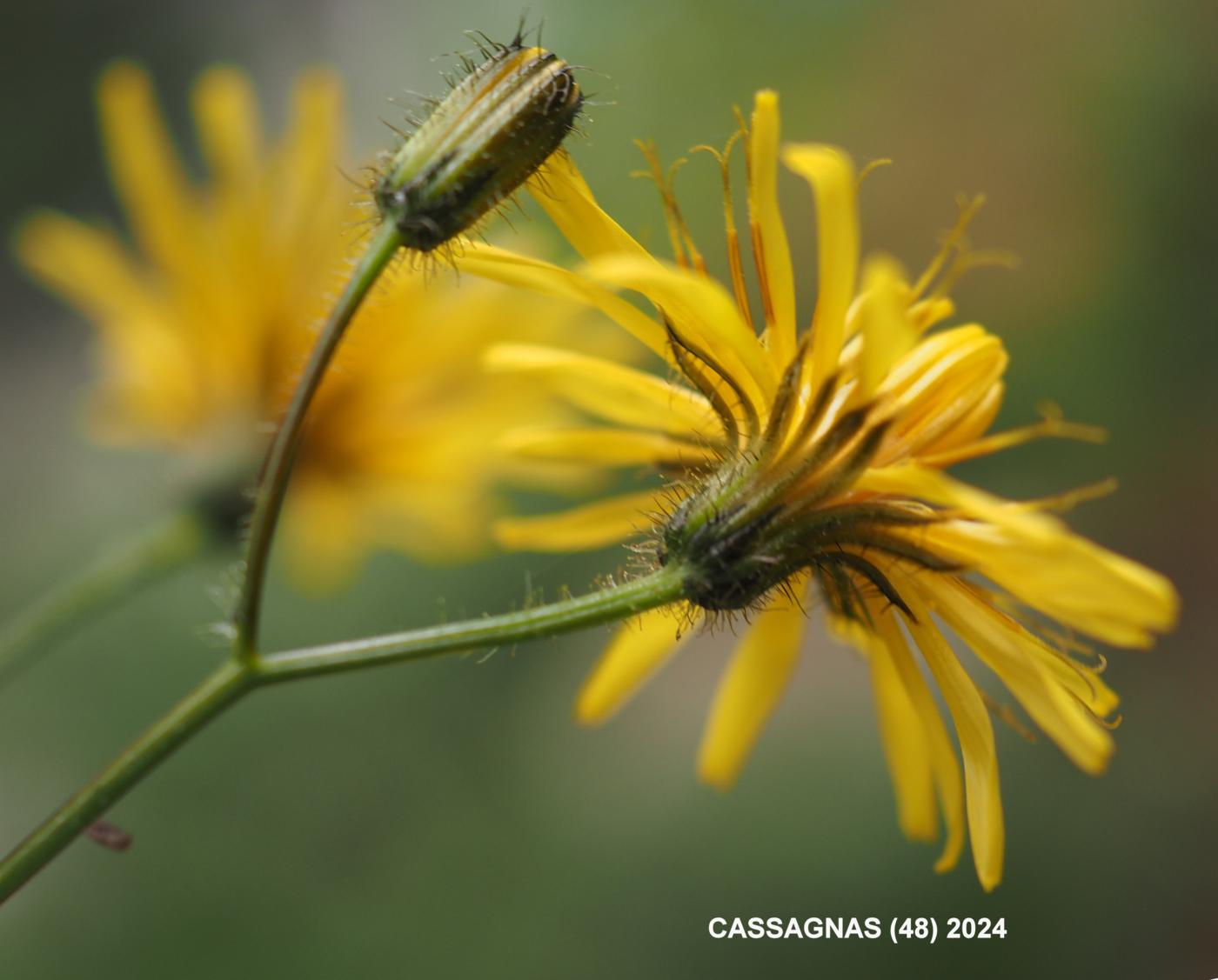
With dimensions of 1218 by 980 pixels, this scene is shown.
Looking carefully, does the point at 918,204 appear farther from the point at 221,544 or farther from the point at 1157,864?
the point at 221,544

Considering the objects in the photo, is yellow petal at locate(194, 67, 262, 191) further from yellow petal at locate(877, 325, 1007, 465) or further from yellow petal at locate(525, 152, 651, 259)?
yellow petal at locate(877, 325, 1007, 465)

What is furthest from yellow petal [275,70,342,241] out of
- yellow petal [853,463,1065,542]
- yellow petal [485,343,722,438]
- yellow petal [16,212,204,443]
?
yellow petal [853,463,1065,542]

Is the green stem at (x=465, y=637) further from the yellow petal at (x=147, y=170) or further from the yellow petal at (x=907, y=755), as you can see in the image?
the yellow petal at (x=147, y=170)

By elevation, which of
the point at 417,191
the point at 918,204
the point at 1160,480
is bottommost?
the point at 1160,480

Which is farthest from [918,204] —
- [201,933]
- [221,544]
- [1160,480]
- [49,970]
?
[49,970]

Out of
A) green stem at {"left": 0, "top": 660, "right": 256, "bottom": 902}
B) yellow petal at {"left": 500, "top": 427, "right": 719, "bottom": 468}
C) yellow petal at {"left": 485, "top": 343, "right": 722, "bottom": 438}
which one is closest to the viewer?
green stem at {"left": 0, "top": 660, "right": 256, "bottom": 902}

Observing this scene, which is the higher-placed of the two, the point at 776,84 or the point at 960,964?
the point at 776,84

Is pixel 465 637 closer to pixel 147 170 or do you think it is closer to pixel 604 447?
pixel 604 447

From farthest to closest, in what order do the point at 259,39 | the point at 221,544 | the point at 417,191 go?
the point at 259,39 < the point at 221,544 < the point at 417,191
